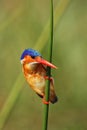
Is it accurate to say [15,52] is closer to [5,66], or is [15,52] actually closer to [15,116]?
[5,66]

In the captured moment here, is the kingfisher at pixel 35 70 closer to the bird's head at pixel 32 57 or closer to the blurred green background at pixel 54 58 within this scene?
the bird's head at pixel 32 57

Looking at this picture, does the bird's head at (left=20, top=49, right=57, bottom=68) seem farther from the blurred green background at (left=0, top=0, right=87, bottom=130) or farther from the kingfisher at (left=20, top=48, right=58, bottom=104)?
the blurred green background at (left=0, top=0, right=87, bottom=130)

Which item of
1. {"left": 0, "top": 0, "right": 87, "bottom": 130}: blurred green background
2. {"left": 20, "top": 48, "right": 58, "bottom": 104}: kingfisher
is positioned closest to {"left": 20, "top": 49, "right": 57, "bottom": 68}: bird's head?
{"left": 20, "top": 48, "right": 58, "bottom": 104}: kingfisher

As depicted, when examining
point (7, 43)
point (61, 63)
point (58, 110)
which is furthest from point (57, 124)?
point (7, 43)

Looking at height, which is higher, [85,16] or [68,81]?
[85,16]

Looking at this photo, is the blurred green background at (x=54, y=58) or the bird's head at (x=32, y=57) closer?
the bird's head at (x=32, y=57)

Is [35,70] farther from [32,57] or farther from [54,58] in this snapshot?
[54,58]

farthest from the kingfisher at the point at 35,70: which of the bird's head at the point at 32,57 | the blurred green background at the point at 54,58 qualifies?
the blurred green background at the point at 54,58

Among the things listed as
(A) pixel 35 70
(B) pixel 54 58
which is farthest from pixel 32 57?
(B) pixel 54 58
